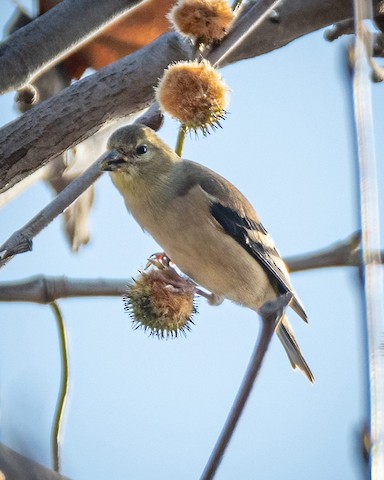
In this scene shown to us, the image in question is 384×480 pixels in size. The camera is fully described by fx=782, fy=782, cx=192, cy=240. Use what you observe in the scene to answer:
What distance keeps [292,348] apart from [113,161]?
1394 mm

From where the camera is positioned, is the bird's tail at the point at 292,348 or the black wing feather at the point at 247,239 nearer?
the black wing feather at the point at 247,239

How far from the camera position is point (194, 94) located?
2533 millimetres

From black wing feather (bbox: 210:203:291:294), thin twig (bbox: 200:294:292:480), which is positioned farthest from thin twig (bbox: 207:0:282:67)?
thin twig (bbox: 200:294:292:480)

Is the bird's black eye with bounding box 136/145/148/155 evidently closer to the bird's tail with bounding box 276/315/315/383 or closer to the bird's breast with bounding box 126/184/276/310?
the bird's breast with bounding box 126/184/276/310

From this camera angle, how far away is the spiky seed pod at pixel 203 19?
8.67 ft

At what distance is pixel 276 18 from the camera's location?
357cm

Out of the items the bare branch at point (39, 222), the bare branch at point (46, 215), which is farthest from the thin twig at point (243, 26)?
the bare branch at point (39, 222)

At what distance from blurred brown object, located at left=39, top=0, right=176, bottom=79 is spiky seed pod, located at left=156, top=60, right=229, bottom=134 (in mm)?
1335

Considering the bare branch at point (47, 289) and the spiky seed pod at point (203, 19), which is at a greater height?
the spiky seed pod at point (203, 19)

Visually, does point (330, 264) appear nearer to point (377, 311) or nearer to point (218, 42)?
point (218, 42)

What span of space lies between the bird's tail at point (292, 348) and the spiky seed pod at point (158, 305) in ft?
4.12

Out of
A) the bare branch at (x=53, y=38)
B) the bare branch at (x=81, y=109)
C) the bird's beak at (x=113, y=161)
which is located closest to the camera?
the bare branch at (x=81, y=109)

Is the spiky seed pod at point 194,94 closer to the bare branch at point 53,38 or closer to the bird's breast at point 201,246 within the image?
the bare branch at point 53,38

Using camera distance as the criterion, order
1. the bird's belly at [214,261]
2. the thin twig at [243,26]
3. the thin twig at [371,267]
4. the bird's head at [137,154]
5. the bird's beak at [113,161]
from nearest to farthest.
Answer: the thin twig at [371,267], the thin twig at [243,26], the bird's beak at [113,161], the bird's head at [137,154], the bird's belly at [214,261]
